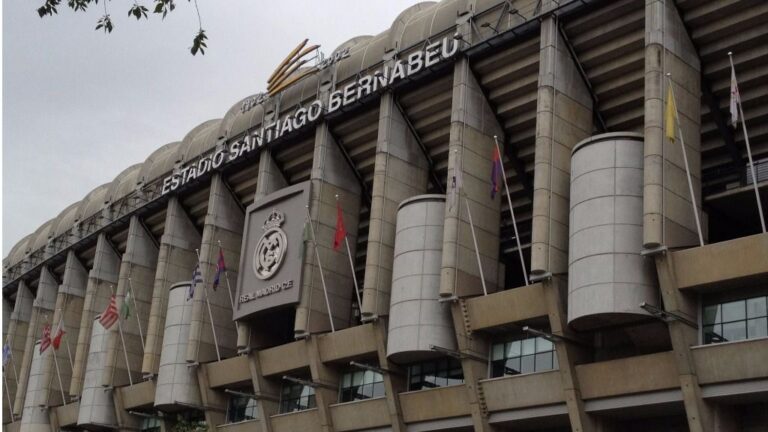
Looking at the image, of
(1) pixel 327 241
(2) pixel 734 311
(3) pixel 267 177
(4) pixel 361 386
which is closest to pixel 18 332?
(3) pixel 267 177

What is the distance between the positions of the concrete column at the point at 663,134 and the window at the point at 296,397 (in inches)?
1054

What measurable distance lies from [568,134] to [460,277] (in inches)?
356

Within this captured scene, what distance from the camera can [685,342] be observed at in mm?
41500

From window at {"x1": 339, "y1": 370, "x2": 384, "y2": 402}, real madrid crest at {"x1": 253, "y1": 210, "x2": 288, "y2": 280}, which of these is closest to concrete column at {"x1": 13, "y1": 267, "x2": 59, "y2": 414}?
real madrid crest at {"x1": 253, "y1": 210, "x2": 288, "y2": 280}

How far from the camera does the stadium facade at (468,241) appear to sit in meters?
43.2

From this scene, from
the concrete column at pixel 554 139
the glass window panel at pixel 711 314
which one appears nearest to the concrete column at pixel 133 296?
the concrete column at pixel 554 139

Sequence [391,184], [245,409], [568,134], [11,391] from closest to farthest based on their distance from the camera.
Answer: [568,134] < [391,184] < [245,409] < [11,391]

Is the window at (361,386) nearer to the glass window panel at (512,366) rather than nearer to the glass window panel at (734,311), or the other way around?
the glass window panel at (512,366)

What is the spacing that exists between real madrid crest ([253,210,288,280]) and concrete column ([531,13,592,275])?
65.5ft

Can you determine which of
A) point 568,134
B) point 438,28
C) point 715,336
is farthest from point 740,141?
point 438,28

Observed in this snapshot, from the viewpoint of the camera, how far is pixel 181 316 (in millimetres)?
70625

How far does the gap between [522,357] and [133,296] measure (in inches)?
1543

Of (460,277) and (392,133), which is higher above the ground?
(392,133)

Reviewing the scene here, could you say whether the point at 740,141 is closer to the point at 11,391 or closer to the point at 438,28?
the point at 438,28
